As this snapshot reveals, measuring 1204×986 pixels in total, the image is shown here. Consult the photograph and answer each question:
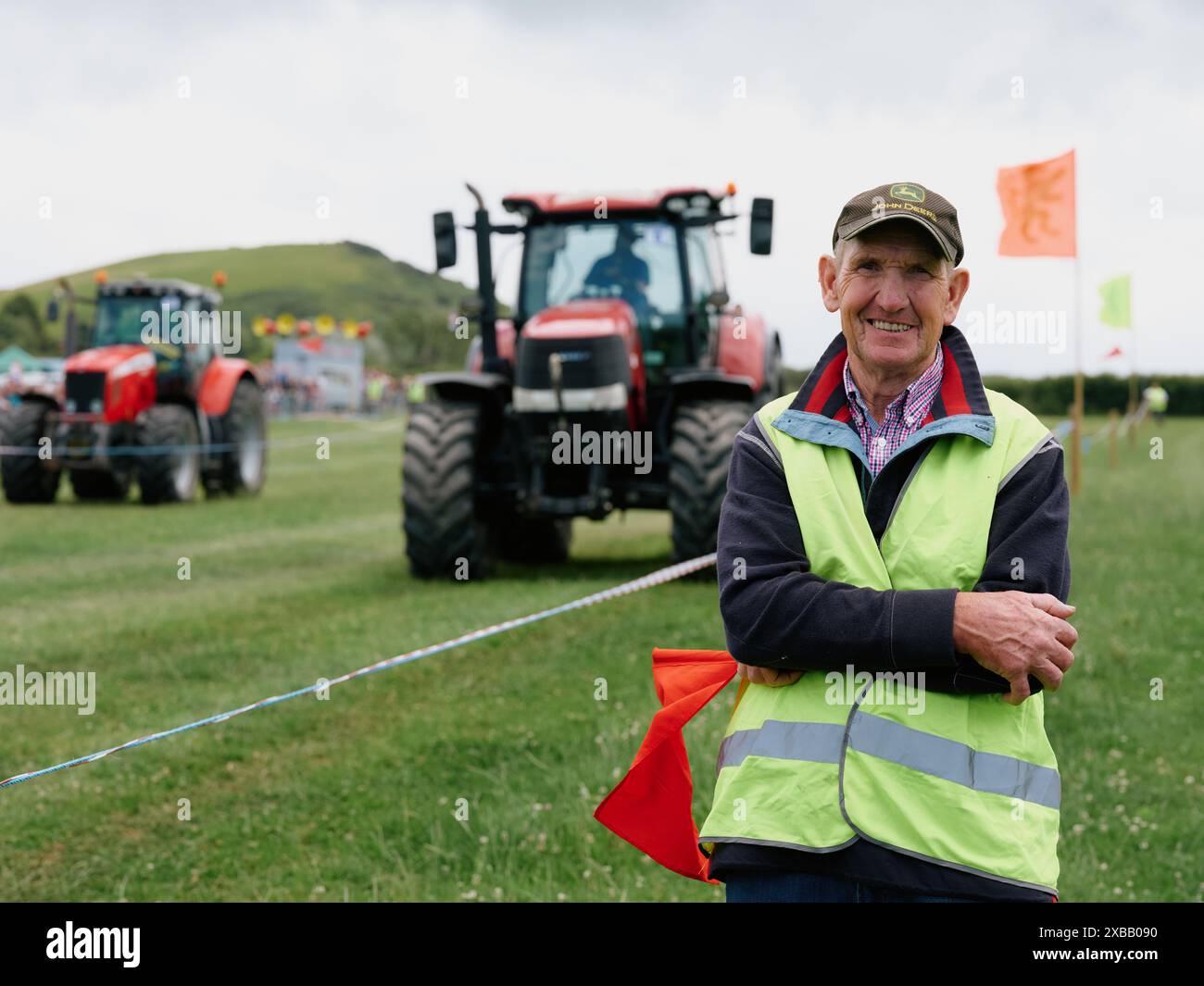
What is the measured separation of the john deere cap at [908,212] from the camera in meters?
2.04

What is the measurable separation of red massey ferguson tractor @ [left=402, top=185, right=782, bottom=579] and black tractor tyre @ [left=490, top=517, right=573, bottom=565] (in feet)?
0.99

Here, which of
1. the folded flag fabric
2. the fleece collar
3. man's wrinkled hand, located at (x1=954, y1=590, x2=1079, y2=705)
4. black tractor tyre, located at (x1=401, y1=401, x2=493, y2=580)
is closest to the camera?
man's wrinkled hand, located at (x1=954, y1=590, x2=1079, y2=705)

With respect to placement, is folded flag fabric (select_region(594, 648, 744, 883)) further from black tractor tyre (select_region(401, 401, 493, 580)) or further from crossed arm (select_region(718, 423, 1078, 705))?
black tractor tyre (select_region(401, 401, 493, 580))

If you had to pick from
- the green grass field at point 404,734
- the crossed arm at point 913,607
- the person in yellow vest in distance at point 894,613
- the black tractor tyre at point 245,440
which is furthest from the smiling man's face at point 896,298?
the black tractor tyre at point 245,440

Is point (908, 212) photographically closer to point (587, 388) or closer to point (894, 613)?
point (894, 613)

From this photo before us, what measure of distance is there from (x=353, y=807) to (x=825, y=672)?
2.75 meters

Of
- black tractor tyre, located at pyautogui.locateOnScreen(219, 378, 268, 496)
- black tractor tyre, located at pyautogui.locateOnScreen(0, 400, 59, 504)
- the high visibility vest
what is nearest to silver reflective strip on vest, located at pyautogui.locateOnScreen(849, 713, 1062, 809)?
the high visibility vest

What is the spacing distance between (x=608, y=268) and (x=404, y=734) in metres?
5.22

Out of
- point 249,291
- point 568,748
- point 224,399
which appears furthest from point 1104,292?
point 249,291

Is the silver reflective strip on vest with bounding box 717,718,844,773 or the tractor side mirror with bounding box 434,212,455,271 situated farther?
the tractor side mirror with bounding box 434,212,455,271

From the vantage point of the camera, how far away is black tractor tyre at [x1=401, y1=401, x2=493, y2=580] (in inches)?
343

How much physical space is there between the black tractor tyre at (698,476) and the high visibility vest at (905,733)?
6278 mm

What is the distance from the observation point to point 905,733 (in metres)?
1.94

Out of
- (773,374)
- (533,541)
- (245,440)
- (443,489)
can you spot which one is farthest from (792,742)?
(245,440)
